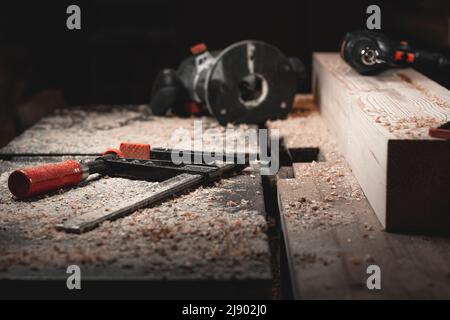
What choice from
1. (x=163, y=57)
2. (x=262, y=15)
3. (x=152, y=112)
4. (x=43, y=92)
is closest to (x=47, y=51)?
(x=43, y=92)

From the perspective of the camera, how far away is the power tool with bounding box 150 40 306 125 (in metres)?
3.99

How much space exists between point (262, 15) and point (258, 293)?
360 centimetres

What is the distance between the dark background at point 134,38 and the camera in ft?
16.8

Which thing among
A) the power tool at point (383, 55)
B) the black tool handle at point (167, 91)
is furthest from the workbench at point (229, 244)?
the black tool handle at point (167, 91)

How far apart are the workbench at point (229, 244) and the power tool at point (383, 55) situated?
0.87 meters

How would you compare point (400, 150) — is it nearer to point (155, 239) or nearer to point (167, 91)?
point (155, 239)

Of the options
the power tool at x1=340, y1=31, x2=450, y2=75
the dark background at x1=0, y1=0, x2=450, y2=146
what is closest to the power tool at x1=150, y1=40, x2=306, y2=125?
the power tool at x1=340, y1=31, x2=450, y2=75

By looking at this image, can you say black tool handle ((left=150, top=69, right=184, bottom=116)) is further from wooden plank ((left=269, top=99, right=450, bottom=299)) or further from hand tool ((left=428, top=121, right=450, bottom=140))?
hand tool ((left=428, top=121, right=450, bottom=140))

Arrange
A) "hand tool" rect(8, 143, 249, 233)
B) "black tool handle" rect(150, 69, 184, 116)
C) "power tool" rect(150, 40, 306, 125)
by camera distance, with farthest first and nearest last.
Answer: "black tool handle" rect(150, 69, 184, 116)
"power tool" rect(150, 40, 306, 125)
"hand tool" rect(8, 143, 249, 233)

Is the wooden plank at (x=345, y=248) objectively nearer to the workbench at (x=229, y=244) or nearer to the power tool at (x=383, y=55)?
the workbench at (x=229, y=244)

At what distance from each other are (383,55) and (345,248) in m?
1.88

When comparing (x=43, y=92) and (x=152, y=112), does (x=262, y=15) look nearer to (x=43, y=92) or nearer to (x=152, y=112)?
(x=152, y=112)

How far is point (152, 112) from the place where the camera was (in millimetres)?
4453

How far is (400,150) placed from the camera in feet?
7.18
